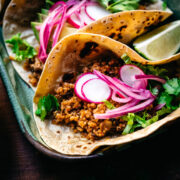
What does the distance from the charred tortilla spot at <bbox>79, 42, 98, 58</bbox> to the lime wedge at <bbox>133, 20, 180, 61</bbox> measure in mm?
435

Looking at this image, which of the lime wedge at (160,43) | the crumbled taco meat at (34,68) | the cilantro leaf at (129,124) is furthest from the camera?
the crumbled taco meat at (34,68)

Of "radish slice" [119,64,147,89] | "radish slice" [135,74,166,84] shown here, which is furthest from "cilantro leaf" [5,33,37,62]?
"radish slice" [135,74,166,84]

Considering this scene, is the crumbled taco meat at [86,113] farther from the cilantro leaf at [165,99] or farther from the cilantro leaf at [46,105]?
the cilantro leaf at [165,99]

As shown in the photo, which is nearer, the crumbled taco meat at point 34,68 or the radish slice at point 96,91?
the radish slice at point 96,91

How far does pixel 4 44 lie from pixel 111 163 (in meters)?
1.77

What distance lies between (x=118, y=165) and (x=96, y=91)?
2.37 ft

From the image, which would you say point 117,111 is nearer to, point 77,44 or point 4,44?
point 77,44

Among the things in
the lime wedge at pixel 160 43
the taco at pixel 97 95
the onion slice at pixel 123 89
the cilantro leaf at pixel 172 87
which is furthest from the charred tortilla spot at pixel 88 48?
the cilantro leaf at pixel 172 87

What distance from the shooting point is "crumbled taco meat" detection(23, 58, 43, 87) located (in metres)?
2.70

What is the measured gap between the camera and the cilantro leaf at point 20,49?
2768mm

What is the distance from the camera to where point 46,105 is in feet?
7.85

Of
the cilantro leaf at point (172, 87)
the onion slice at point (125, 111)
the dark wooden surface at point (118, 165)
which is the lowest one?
the dark wooden surface at point (118, 165)

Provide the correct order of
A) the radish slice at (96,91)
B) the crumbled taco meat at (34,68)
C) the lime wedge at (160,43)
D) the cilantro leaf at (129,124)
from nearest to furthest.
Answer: the cilantro leaf at (129,124) → the radish slice at (96,91) → the lime wedge at (160,43) → the crumbled taco meat at (34,68)

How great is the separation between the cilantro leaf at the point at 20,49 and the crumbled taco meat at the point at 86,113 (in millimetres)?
596
